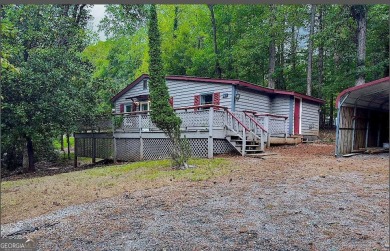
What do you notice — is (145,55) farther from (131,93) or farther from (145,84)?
(145,84)

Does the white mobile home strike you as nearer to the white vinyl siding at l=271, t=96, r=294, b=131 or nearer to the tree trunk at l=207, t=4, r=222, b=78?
the white vinyl siding at l=271, t=96, r=294, b=131

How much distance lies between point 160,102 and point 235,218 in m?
3.93

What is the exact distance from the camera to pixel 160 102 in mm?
6754

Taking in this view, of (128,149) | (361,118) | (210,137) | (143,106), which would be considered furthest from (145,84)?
(361,118)

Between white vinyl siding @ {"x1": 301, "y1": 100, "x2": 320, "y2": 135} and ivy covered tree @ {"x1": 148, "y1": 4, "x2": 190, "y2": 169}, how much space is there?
30.0 ft

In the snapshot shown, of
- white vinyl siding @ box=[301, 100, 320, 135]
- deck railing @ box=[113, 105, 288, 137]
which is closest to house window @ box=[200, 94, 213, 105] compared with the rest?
deck railing @ box=[113, 105, 288, 137]

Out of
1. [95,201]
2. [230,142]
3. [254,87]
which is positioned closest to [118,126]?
[230,142]

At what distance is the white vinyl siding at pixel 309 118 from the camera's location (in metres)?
14.2

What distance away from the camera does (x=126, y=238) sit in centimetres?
305

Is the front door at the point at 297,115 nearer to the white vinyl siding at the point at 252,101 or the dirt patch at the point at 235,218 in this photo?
the white vinyl siding at the point at 252,101

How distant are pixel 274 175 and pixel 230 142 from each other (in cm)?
334

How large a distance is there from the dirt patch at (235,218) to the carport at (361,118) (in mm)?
2844

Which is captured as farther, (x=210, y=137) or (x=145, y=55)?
(x=145, y=55)

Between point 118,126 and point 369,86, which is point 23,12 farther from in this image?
point 369,86
